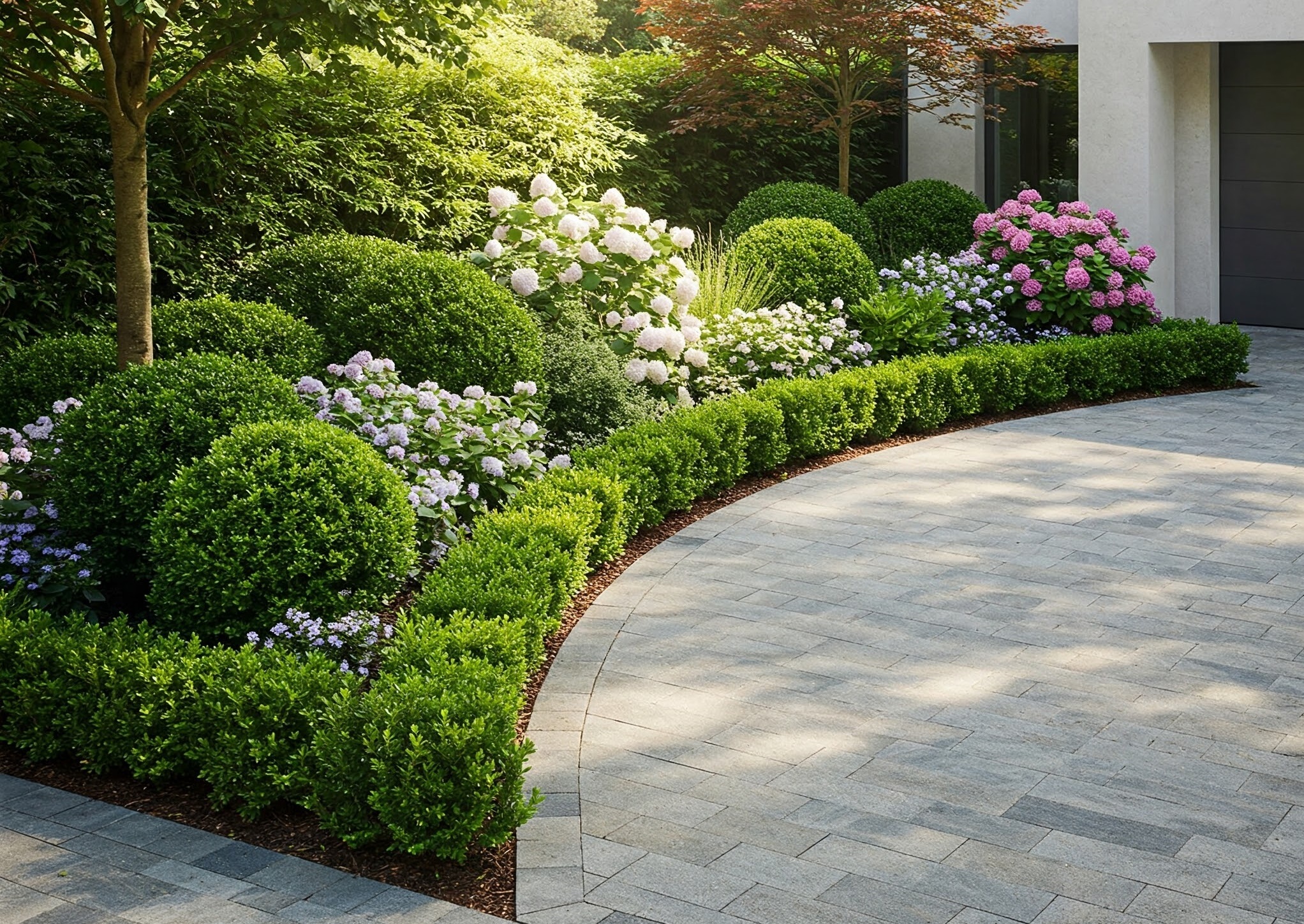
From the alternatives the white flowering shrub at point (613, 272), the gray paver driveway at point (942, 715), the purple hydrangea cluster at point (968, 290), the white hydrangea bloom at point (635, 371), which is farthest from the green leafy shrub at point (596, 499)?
the purple hydrangea cluster at point (968, 290)

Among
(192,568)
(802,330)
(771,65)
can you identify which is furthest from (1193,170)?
(192,568)

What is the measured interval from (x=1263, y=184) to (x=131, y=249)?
40.4ft

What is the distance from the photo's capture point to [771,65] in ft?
45.2

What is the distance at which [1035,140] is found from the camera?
50.2 feet

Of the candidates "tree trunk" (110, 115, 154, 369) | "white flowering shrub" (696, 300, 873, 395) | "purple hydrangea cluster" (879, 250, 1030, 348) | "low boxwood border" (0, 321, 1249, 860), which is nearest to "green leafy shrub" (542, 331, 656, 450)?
"white flowering shrub" (696, 300, 873, 395)

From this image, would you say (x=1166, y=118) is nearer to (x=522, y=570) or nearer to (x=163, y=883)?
(x=522, y=570)

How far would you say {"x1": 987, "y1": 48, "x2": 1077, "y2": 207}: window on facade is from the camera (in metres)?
14.9

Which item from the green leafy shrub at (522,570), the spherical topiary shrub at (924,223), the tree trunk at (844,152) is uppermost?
the tree trunk at (844,152)

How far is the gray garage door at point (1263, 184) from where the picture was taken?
46.3 ft

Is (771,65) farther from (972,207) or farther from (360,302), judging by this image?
(360,302)

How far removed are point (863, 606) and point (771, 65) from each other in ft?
30.3

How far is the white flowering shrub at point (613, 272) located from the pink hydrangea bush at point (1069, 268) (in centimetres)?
380

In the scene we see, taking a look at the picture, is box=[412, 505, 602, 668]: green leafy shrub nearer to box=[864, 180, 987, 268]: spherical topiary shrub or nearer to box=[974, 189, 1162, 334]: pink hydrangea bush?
box=[974, 189, 1162, 334]: pink hydrangea bush

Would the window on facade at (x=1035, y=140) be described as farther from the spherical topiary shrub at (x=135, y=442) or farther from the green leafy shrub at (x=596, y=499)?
the spherical topiary shrub at (x=135, y=442)
